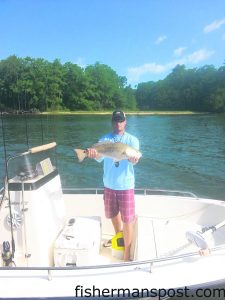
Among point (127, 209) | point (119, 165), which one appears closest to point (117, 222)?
point (127, 209)

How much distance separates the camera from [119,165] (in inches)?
169

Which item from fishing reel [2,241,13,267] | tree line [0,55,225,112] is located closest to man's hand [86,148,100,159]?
fishing reel [2,241,13,267]

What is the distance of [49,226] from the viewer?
4.32m

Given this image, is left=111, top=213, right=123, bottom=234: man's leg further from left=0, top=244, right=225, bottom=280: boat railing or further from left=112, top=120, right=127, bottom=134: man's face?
left=112, top=120, right=127, bottom=134: man's face

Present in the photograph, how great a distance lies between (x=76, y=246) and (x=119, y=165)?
1.02 metres

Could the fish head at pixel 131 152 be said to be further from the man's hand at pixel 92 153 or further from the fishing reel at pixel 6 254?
the fishing reel at pixel 6 254

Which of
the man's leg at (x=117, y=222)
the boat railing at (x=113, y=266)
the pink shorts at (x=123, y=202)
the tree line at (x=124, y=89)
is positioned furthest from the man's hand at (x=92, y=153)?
the tree line at (x=124, y=89)

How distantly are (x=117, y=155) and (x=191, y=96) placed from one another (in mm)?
104755

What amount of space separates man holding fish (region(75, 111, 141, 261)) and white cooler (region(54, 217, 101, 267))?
36cm

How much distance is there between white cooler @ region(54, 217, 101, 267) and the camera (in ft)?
13.4

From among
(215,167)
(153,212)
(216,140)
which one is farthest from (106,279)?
(216,140)

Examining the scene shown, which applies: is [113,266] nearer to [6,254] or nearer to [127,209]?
[127,209]

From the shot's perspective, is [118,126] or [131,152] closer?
[131,152]

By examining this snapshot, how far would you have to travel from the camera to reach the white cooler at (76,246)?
409 centimetres
